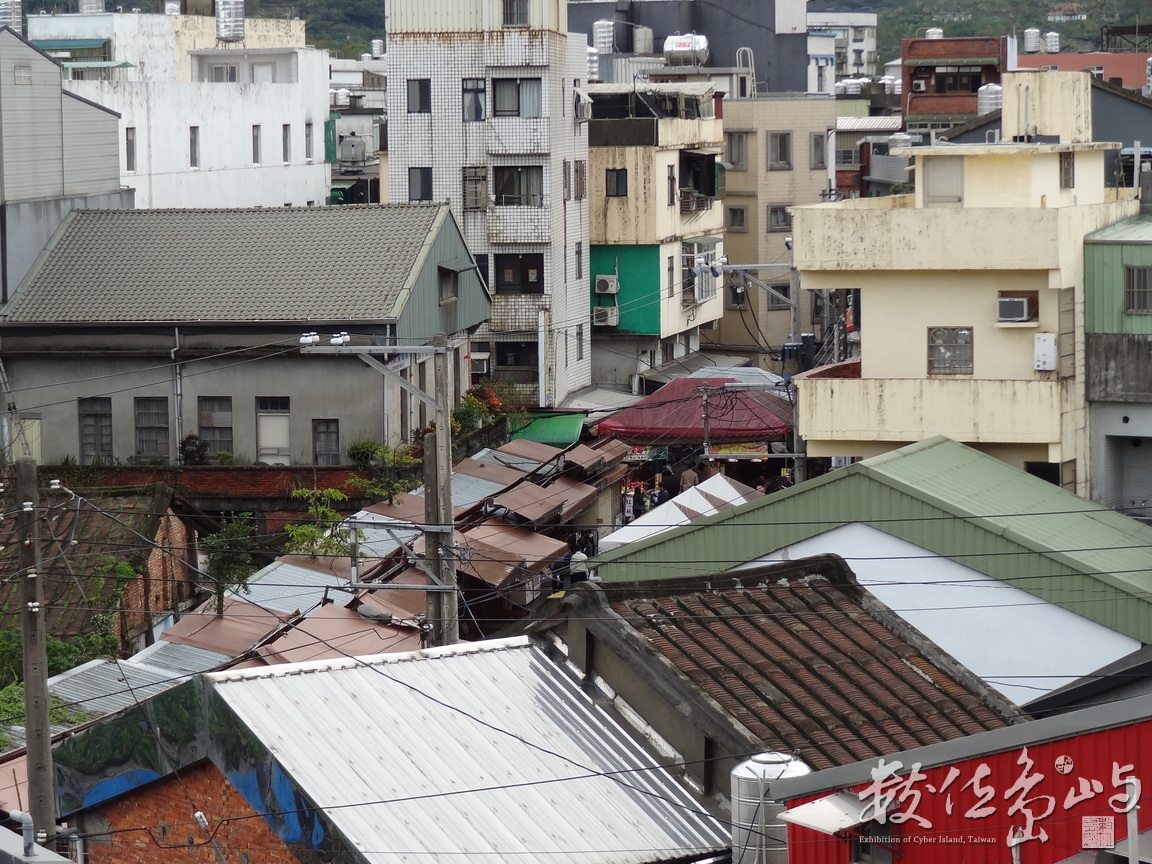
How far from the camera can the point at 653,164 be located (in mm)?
53125

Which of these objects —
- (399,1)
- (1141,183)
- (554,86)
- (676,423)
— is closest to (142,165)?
(399,1)

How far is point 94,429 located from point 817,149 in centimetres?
3696

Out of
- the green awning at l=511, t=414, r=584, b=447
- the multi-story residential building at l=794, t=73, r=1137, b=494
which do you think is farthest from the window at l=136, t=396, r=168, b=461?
the multi-story residential building at l=794, t=73, r=1137, b=494

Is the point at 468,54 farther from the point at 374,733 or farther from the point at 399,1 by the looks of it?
the point at 374,733

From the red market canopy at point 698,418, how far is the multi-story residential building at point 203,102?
20.2 metres

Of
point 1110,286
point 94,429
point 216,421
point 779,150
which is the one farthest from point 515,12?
point 1110,286

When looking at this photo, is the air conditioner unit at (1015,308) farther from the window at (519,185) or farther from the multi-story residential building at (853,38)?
the multi-story residential building at (853,38)

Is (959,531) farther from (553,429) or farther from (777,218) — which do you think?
(777,218)

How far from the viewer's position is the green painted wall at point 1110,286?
29.2 meters

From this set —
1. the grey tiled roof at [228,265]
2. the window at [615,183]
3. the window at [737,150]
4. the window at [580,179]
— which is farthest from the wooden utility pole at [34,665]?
the window at [737,150]

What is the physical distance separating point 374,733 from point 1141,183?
24874 mm

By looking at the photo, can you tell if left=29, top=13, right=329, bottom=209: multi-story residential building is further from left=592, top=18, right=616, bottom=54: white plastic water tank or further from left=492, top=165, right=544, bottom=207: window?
left=592, top=18, right=616, bottom=54: white plastic water tank

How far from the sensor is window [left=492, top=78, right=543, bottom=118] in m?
48.3

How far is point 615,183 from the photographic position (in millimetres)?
53844
